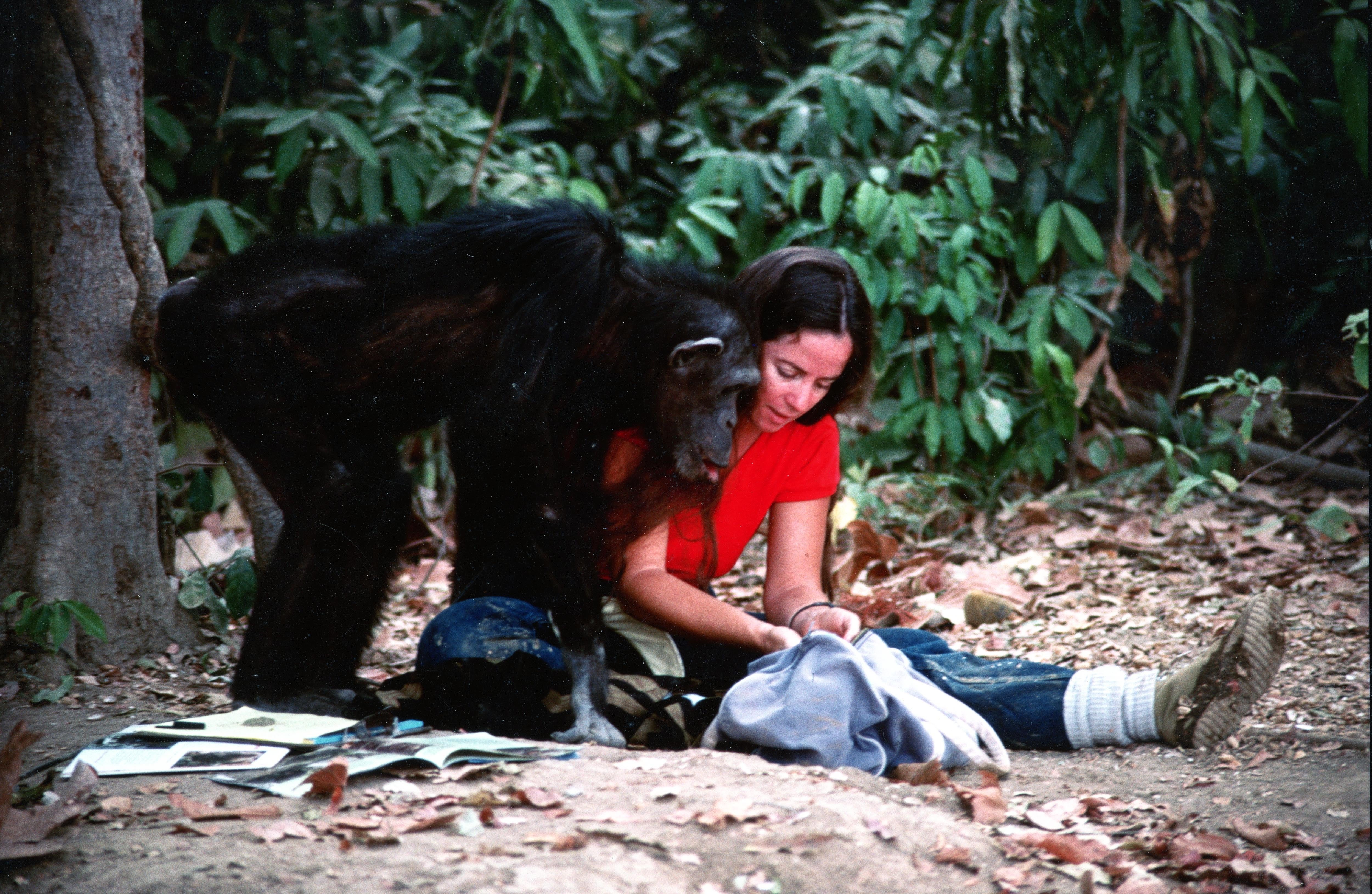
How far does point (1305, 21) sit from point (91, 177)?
4.73 m

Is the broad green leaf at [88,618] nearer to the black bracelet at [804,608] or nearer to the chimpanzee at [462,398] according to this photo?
the chimpanzee at [462,398]

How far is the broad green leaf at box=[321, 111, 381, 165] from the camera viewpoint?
4.02 metres

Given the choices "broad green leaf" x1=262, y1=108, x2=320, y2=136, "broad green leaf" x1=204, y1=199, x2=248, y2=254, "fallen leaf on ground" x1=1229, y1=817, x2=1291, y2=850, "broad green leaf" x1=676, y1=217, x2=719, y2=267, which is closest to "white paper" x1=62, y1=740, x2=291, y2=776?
"fallen leaf on ground" x1=1229, y1=817, x2=1291, y2=850

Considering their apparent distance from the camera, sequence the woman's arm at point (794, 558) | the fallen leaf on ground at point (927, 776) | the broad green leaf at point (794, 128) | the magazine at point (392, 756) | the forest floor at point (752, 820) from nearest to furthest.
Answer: the forest floor at point (752, 820), the magazine at point (392, 756), the fallen leaf on ground at point (927, 776), the woman's arm at point (794, 558), the broad green leaf at point (794, 128)

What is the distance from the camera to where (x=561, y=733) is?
2.48 metres

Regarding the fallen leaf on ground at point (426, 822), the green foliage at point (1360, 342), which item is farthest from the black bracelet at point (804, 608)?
the green foliage at point (1360, 342)

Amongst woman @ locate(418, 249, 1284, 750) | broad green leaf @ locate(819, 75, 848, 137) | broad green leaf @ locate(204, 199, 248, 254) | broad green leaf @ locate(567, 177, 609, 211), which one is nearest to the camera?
woman @ locate(418, 249, 1284, 750)

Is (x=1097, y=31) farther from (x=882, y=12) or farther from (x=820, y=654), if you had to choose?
(x=820, y=654)

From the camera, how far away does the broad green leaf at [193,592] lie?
3.17 metres

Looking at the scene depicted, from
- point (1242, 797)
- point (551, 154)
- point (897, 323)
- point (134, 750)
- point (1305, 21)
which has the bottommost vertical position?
point (1242, 797)

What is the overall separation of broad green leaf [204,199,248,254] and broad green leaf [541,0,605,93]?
4.30 ft

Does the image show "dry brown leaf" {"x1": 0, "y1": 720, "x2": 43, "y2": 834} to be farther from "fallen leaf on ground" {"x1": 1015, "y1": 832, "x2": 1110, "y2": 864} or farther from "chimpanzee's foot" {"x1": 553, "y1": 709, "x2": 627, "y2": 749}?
"fallen leaf on ground" {"x1": 1015, "y1": 832, "x2": 1110, "y2": 864}

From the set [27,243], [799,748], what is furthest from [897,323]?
[27,243]

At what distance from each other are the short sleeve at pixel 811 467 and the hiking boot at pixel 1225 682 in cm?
93
